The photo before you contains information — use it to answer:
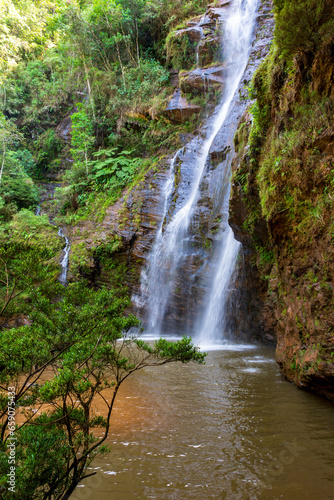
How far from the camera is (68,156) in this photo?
24.5 m

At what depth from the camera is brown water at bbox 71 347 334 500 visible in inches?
126

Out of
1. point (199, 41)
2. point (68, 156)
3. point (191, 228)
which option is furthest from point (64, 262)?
point (199, 41)

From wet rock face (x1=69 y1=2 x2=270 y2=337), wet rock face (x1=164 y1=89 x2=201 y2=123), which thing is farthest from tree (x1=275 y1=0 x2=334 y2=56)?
wet rock face (x1=164 y1=89 x2=201 y2=123)

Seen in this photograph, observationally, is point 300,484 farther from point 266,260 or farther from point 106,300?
point 266,260

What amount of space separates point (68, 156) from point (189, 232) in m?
15.8

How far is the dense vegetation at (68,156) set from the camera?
2697 mm

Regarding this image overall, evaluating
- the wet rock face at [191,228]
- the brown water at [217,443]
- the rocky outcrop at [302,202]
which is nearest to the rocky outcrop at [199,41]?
the wet rock face at [191,228]

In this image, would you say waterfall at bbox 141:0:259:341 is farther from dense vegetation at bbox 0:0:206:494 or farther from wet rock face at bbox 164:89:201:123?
dense vegetation at bbox 0:0:206:494

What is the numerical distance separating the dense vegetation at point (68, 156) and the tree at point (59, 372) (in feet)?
0.04

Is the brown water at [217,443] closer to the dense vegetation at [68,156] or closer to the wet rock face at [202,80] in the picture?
the dense vegetation at [68,156]

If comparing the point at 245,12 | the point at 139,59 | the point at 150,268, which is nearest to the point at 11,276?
the point at 150,268

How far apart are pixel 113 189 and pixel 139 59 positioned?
10.2 m

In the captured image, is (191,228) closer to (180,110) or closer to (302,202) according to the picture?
(302,202)

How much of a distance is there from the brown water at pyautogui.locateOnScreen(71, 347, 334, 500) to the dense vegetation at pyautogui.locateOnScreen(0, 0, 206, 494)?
2.90 ft
